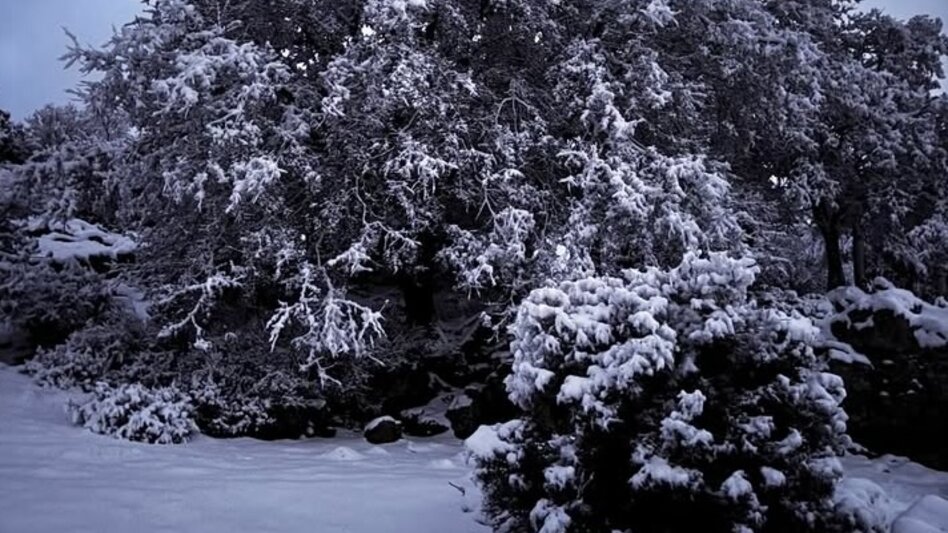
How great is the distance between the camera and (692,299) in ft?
12.5

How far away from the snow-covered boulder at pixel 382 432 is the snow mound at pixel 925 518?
5.78 meters

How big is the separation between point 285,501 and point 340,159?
554 cm

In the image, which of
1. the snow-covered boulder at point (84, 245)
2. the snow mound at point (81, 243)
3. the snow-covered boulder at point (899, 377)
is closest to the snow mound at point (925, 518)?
the snow-covered boulder at point (899, 377)

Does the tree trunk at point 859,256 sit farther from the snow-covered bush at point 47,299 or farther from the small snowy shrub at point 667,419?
the snow-covered bush at point 47,299

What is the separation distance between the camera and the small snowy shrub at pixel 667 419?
127 inches

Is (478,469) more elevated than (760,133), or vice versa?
(760,133)

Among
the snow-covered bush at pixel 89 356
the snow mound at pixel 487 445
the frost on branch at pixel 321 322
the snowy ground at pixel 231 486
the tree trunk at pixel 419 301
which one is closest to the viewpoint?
the snow mound at pixel 487 445

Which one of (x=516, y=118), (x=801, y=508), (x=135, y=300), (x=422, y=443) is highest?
(x=516, y=118)

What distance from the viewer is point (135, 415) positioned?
21.8 ft

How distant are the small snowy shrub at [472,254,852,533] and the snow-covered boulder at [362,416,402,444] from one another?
4511 mm

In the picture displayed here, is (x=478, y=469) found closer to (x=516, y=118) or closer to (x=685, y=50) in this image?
(x=516, y=118)

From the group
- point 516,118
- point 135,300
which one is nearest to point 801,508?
point 516,118

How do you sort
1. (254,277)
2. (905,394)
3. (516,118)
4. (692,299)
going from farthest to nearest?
1. (516,118)
2. (254,277)
3. (905,394)
4. (692,299)

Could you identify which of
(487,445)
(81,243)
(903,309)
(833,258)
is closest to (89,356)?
(81,243)
